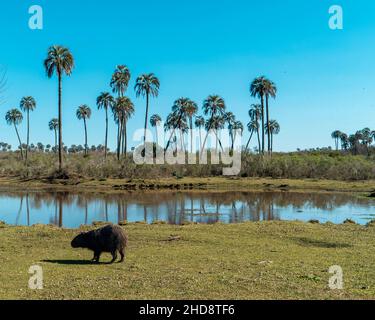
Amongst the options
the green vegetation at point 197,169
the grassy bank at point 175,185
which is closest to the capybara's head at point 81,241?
the grassy bank at point 175,185

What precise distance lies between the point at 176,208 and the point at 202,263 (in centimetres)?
2239

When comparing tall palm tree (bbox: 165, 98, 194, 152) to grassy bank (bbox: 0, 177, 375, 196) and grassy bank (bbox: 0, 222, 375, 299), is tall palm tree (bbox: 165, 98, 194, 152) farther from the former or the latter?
grassy bank (bbox: 0, 222, 375, 299)

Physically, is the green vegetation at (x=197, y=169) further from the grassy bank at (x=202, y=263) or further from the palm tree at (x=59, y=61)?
the grassy bank at (x=202, y=263)

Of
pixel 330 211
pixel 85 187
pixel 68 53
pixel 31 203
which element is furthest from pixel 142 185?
pixel 330 211

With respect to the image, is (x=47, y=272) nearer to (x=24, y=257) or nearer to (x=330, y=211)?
(x=24, y=257)

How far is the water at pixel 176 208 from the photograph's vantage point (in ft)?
98.8

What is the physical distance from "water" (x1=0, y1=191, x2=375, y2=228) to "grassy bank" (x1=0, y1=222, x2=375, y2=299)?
302 inches

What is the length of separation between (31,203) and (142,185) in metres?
18.4

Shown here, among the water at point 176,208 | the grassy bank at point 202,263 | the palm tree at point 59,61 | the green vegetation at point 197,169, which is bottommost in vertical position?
the water at point 176,208

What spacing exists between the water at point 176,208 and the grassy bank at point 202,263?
7682 mm

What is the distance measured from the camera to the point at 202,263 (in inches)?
551

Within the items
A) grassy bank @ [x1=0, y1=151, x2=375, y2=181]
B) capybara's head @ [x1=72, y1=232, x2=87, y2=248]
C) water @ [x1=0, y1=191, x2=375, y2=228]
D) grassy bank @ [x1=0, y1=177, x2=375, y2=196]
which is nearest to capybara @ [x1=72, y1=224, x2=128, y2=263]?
capybara's head @ [x1=72, y1=232, x2=87, y2=248]

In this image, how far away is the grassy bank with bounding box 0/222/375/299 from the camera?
33.4 ft

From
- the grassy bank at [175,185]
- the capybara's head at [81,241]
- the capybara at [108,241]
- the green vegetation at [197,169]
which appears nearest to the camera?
the capybara at [108,241]
